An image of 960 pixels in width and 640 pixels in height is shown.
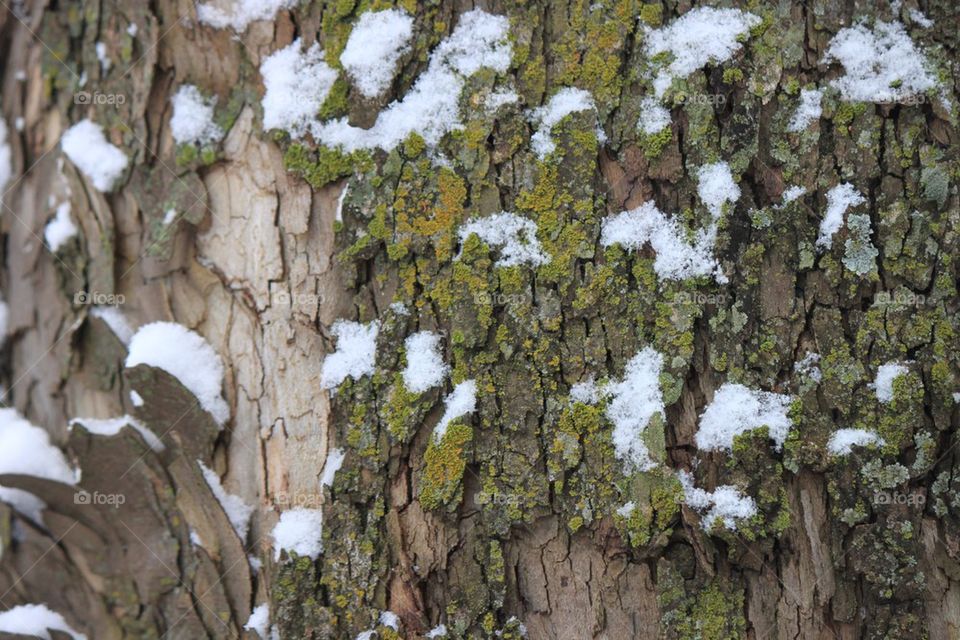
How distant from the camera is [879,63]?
1.52 m

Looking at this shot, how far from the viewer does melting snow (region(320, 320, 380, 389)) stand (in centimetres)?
156

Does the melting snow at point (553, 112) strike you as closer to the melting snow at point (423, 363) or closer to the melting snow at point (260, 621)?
the melting snow at point (423, 363)

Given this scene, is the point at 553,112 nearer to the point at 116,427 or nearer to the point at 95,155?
the point at 95,155

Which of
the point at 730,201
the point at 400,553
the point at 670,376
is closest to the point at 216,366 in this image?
the point at 400,553

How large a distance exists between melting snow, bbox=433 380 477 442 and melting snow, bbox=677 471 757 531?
0.48 m

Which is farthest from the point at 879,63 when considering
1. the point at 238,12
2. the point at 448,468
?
the point at 238,12

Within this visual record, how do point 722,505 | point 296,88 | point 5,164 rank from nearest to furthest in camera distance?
point 722,505
point 296,88
point 5,164

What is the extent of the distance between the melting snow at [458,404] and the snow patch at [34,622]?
1.14 m

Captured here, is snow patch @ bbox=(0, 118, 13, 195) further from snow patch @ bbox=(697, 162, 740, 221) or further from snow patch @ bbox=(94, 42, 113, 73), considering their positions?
snow patch @ bbox=(697, 162, 740, 221)

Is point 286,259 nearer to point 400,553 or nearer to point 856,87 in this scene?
point 400,553

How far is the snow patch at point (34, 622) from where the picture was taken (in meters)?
1.75

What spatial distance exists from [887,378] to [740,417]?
31 centimetres

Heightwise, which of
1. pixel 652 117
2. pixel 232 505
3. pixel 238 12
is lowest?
pixel 232 505

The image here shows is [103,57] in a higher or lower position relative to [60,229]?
higher
